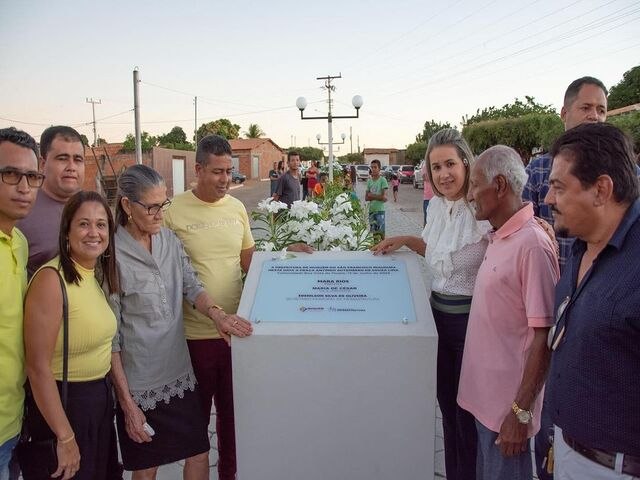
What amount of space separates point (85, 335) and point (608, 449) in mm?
1779

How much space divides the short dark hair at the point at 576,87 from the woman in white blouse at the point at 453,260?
3.32 feet

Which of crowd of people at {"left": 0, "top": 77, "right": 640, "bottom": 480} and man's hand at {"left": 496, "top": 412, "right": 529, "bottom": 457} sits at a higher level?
crowd of people at {"left": 0, "top": 77, "right": 640, "bottom": 480}

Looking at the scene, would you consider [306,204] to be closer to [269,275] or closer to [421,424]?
[269,275]

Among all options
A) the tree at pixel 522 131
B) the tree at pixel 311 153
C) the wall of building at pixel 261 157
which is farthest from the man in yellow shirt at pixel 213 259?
the tree at pixel 311 153

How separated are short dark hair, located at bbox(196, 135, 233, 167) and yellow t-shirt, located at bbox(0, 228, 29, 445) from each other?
1.03 meters

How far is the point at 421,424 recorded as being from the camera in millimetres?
2084

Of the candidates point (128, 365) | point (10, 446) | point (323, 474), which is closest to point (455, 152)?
point (323, 474)

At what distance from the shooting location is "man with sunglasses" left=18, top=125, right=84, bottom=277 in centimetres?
231

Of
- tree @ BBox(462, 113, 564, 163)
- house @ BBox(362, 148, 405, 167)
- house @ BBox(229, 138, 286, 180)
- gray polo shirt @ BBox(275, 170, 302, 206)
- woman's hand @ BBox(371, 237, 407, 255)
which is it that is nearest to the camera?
woman's hand @ BBox(371, 237, 407, 255)

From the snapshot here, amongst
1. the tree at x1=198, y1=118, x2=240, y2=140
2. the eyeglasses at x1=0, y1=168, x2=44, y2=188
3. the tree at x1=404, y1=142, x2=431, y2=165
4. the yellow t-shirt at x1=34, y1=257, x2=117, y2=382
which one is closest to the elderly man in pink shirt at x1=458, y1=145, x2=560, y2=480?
the yellow t-shirt at x1=34, y1=257, x2=117, y2=382

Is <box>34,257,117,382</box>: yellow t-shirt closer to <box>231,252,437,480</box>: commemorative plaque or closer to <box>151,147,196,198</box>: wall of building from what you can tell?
<box>231,252,437,480</box>: commemorative plaque

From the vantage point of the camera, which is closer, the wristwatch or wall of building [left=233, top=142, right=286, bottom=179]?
the wristwatch

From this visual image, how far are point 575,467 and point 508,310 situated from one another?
22.9 inches

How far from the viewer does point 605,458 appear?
1380 mm
